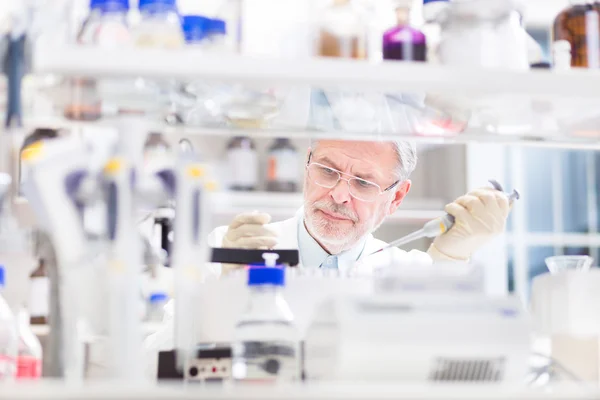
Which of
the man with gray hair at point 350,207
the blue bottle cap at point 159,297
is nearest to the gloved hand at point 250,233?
the man with gray hair at point 350,207

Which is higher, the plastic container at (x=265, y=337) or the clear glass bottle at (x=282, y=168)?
the clear glass bottle at (x=282, y=168)

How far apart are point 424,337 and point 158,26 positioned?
1.67ft

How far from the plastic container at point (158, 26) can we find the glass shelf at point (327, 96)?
0.16 ft

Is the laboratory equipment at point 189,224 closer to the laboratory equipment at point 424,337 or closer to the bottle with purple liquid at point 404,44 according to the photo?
the laboratory equipment at point 424,337

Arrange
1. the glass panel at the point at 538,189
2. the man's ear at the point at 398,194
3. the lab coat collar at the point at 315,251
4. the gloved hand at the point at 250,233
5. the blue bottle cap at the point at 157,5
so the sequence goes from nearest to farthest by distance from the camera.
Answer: the blue bottle cap at the point at 157,5 → the gloved hand at the point at 250,233 → the lab coat collar at the point at 315,251 → the man's ear at the point at 398,194 → the glass panel at the point at 538,189

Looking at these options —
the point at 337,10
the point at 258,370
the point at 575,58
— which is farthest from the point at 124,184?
the point at 575,58

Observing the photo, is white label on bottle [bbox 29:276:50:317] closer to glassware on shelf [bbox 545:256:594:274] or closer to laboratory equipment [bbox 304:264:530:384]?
laboratory equipment [bbox 304:264:530:384]

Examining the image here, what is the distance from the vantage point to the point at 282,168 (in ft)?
10.6

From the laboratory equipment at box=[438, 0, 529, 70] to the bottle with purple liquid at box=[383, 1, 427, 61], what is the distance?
0.14 feet

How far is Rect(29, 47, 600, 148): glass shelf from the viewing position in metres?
0.93

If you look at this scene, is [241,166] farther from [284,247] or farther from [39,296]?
[39,296]

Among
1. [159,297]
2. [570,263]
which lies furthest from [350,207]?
[570,263]

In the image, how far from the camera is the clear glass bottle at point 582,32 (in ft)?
3.59

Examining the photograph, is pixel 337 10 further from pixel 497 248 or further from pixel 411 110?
pixel 497 248
